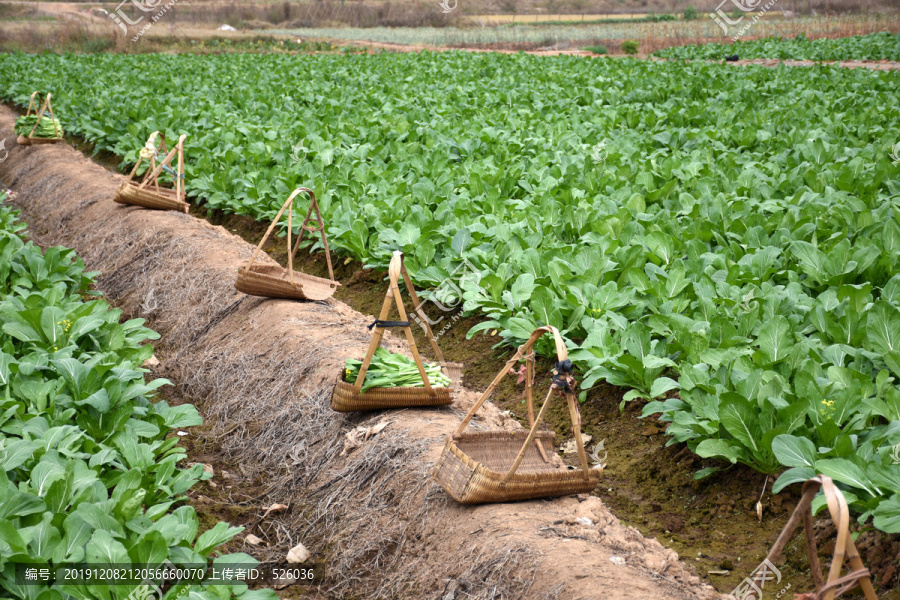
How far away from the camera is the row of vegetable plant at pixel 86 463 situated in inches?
91.6

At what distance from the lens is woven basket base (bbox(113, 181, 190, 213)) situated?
7457 mm

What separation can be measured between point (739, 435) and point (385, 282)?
3.73 m

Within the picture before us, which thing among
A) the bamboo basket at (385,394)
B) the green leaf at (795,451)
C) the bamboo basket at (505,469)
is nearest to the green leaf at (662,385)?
the bamboo basket at (505,469)

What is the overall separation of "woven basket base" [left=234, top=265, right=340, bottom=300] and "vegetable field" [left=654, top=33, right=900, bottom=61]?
20.3m

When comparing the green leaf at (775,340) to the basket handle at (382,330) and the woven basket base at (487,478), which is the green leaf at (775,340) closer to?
the woven basket base at (487,478)

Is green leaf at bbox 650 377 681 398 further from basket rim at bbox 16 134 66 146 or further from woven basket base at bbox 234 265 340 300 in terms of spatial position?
basket rim at bbox 16 134 66 146

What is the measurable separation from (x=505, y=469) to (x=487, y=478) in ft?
1.48

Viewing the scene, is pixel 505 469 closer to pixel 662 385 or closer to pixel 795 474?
pixel 662 385

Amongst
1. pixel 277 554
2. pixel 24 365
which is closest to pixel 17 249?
pixel 24 365

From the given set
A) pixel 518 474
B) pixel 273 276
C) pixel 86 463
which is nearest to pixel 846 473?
pixel 518 474

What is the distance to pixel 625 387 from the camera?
4.25 meters

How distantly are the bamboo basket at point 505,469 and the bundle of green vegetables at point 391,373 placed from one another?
2.05 feet

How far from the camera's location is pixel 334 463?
3850 millimetres

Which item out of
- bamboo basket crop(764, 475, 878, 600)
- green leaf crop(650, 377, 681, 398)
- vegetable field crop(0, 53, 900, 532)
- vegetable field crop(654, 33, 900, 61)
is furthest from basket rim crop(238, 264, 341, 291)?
vegetable field crop(654, 33, 900, 61)
